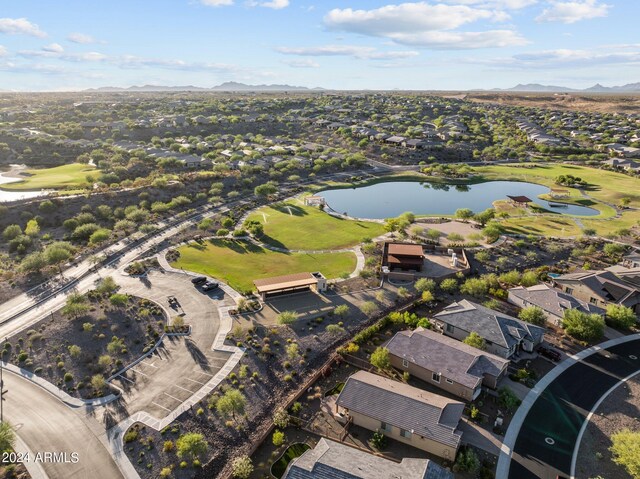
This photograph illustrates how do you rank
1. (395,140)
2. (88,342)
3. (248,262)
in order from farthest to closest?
(395,140), (248,262), (88,342)

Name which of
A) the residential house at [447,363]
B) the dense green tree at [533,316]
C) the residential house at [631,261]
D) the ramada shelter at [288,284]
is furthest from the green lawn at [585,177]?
the ramada shelter at [288,284]

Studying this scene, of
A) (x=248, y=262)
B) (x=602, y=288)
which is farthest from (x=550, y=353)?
(x=248, y=262)

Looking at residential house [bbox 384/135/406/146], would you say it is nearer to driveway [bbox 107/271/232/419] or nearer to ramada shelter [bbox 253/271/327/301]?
ramada shelter [bbox 253/271/327/301]

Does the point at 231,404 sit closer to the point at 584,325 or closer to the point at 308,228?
the point at 584,325

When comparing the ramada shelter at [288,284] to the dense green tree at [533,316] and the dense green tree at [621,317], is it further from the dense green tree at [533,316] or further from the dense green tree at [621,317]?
the dense green tree at [621,317]

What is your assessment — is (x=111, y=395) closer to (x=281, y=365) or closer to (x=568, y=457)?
(x=281, y=365)

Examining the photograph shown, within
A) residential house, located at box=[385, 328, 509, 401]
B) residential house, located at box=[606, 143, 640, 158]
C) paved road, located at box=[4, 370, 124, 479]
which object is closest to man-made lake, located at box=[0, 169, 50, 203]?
paved road, located at box=[4, 370, 124, 479]
